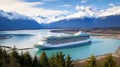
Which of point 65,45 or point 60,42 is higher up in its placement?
point 60,42

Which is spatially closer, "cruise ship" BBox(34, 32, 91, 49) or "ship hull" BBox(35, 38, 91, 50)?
"ship hull" BBox(35, 38, 91, 50)

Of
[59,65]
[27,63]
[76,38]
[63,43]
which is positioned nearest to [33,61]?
[27,63]

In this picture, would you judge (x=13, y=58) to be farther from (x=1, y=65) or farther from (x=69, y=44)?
(x=69, y=44)

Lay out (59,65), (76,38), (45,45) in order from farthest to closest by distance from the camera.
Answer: (76,38) → (45,45) → (59,65)

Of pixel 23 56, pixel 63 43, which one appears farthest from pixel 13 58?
pixel 63 43

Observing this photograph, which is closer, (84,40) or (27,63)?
(27,63)

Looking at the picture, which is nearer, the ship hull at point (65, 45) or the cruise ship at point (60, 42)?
the ship hull at point (65, 45)

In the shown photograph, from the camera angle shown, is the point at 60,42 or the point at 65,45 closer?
the point at 60,42

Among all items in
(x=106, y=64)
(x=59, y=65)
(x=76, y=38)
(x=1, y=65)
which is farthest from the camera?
(x=76, y=38)

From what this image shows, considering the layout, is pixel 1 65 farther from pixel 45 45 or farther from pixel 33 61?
pixel 45 45

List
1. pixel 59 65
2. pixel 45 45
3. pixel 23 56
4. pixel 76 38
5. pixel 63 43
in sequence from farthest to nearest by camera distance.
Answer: pixel 76 38, pixel 63 43, pixel 45 45, pixel 23 56, pixel 59 65
